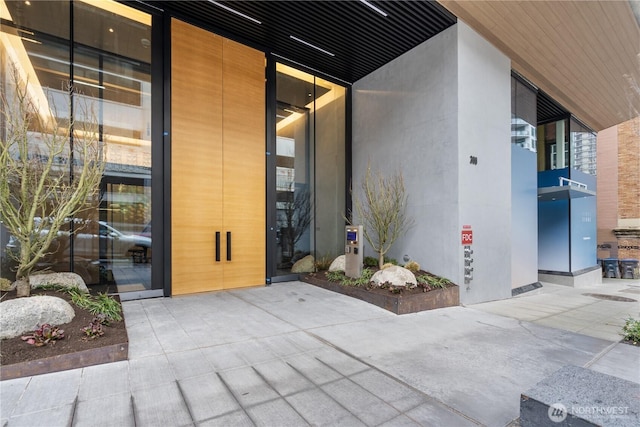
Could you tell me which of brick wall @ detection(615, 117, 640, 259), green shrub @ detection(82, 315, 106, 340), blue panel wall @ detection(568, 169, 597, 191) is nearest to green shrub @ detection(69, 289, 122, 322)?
green shrub @ detection(82, 315, 106, 340)

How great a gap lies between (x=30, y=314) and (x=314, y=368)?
11.2 feet

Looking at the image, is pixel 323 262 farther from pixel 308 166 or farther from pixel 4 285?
pixel 4 285

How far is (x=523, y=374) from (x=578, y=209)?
1329cm

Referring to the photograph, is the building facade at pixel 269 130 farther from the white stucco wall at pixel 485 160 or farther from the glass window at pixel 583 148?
the glass window at pixel 583 148

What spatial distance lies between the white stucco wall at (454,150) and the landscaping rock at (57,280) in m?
7.14

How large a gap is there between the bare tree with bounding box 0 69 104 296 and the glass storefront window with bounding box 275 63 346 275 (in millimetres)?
4471

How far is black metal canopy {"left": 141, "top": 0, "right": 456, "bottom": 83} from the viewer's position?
6.77 meters

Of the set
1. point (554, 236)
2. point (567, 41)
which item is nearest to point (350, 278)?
point (567, 41)

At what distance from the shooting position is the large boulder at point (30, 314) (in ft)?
11.6

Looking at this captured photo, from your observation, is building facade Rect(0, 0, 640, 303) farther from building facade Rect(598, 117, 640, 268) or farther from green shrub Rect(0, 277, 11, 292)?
building facade Rect(598, 117, 640, 268)

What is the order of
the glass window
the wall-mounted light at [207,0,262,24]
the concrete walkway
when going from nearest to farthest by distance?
1. the concrete walkway
2. the wall-mounted light at [207,0,262,24]
3. the glass window

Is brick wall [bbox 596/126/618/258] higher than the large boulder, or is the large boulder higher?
brick wall [bbox 596/126/618/258]

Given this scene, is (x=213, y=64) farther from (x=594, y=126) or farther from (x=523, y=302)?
(x=594, y=126)

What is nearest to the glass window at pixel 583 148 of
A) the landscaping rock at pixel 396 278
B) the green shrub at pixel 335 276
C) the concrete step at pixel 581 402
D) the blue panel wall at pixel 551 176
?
the blue panel wall at pixel 551 176
